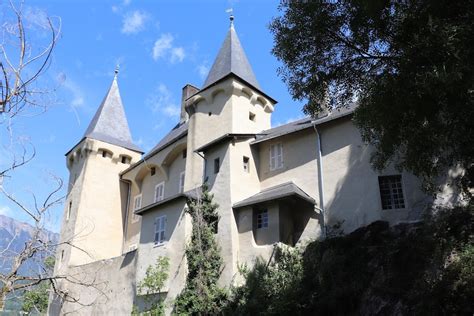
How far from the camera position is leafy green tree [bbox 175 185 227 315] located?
17844 mm

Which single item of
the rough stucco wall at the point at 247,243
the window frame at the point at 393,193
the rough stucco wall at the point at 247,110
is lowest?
the rough stucco wall at the point at 247,243

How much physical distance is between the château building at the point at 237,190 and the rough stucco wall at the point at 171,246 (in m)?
0.06

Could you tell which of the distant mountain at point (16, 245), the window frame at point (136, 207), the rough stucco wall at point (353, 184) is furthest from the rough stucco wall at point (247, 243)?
the distant mountain at point (16, 245)

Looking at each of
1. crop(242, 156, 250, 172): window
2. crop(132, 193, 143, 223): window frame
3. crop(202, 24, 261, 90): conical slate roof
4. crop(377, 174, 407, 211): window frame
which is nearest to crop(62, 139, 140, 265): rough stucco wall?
crop(132, 193, 143, 223): window frame

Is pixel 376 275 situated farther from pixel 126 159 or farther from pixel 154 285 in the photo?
pixel 126 159

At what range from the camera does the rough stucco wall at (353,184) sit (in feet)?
54.9

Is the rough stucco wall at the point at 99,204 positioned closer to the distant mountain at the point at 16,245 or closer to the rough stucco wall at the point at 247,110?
the rough stucco wall at the point at 247,110

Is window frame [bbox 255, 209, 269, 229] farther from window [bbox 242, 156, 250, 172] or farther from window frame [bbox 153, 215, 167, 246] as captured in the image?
window frame [bbox 153, 215, 167, 246]

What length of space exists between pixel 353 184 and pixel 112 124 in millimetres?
22891

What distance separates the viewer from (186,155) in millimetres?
25453

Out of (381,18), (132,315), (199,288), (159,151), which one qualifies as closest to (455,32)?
(381,18)

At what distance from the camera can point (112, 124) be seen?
34.7m

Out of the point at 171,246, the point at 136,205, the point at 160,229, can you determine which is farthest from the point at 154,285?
the point at 136,205

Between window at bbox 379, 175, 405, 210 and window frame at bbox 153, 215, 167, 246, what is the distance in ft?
34.6
